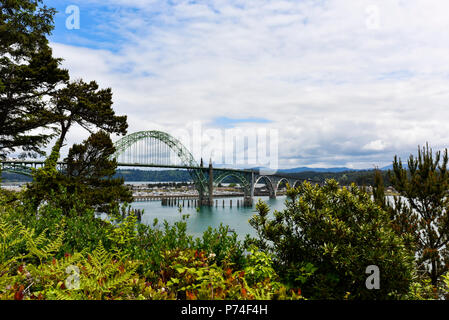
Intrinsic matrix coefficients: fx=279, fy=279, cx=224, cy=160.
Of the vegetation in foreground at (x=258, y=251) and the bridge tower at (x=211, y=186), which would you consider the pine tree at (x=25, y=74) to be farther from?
the bridge tower at (x=211, y=186)

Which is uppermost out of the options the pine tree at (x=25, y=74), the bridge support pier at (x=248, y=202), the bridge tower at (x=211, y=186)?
the pine tree at (x=25, y=74)

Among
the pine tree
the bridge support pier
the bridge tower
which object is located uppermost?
the pine tree

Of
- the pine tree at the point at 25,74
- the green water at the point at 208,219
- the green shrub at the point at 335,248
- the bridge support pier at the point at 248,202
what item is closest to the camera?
the green shrub at the point at 335,248

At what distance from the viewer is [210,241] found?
472 cm

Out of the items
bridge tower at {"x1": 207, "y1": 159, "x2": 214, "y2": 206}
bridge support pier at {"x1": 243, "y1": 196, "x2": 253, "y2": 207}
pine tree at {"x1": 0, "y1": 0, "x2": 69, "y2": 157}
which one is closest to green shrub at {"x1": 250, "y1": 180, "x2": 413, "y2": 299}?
pine tree at {"x1": 0, "y1": 0, "x2": 69, "y2": 157}

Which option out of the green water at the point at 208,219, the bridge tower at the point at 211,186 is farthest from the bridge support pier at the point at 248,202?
the green water at the point at 208,219

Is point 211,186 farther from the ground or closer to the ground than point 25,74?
closer to the ground

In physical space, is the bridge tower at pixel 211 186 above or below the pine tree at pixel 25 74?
below

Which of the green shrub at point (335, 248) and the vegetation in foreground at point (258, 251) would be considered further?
the green shrub at point (335, 248)

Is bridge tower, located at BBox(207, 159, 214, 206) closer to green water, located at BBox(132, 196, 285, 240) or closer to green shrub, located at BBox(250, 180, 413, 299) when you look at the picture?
green water, located at BBox(132, 196, 285, 240)

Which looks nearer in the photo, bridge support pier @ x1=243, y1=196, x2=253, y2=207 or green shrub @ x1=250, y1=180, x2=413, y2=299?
green shrub @ x1=250, y1=180, x2=413, y2=299

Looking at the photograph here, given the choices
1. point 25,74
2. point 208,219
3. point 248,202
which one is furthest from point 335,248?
point 248,202

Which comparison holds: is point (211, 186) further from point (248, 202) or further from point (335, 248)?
point (335, 248)
